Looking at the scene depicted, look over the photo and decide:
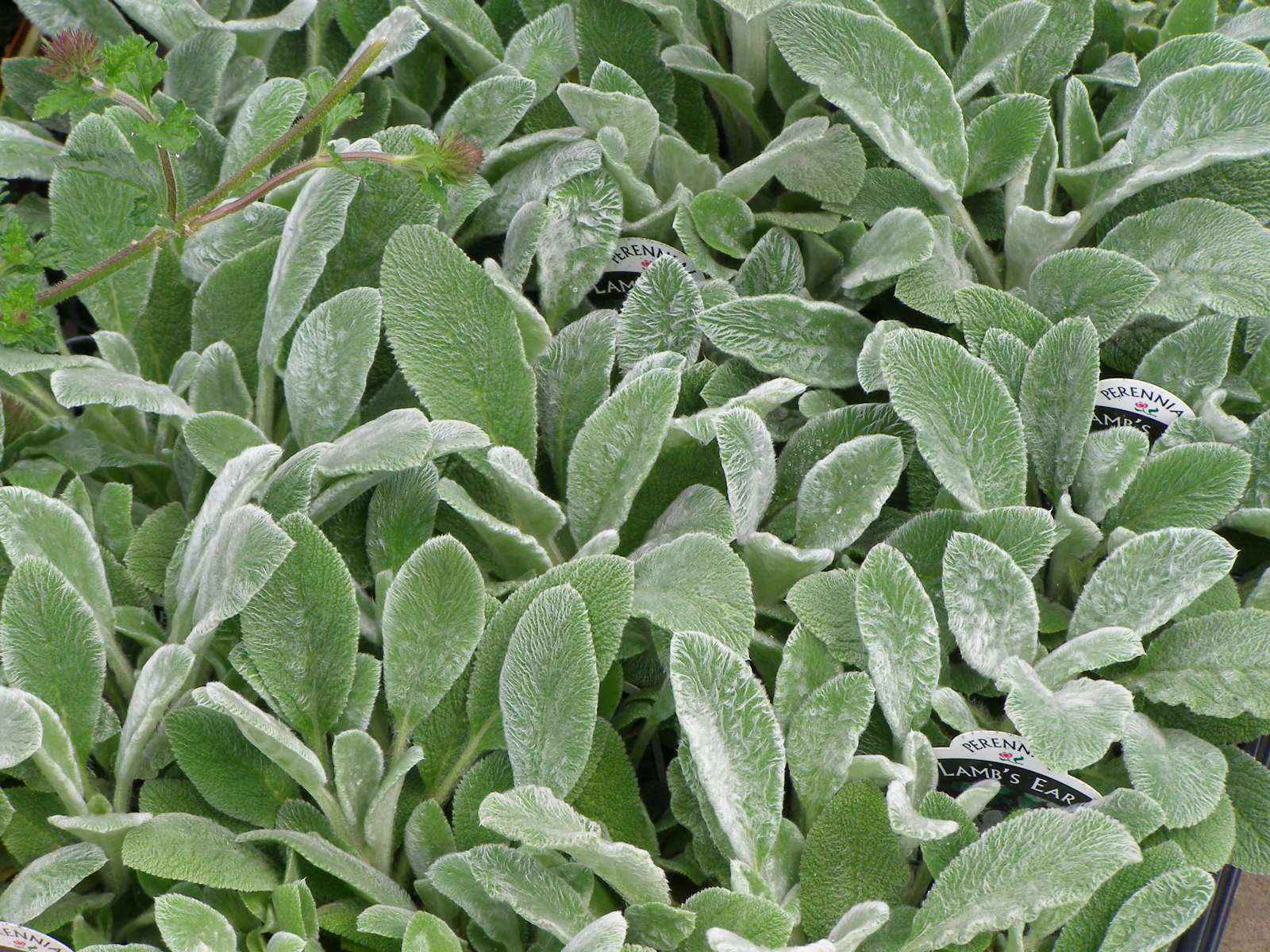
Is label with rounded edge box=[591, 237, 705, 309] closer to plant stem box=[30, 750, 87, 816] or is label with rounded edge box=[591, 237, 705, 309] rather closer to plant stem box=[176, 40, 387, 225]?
plant stem box=[176, 40, 387, 225]

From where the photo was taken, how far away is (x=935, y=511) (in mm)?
844

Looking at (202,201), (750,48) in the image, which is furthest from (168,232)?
(750,48)

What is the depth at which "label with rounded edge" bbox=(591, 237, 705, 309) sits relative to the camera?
1.03 m

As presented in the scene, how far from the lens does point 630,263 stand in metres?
1.04

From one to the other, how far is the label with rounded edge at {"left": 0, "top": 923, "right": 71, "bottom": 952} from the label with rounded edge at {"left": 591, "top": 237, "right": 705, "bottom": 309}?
23.7 inches

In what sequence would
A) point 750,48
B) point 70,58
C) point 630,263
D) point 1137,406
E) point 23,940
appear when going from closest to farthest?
1. point 23,940
2. point 70,58
3. point 1137,406
4. point 630,263
5. point 750,48

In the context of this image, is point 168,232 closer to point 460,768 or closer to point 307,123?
point 307,123

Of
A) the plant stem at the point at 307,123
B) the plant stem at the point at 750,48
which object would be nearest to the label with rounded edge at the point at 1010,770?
the plant stem at the point at 307,123

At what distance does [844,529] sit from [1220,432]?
1.00ft

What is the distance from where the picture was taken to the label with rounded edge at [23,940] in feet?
2.11

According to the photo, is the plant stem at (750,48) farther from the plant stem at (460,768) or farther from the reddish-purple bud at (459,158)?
the plant stem at (460,768)

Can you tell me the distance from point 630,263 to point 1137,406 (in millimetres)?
411

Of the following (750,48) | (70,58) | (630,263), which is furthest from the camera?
(750,48)

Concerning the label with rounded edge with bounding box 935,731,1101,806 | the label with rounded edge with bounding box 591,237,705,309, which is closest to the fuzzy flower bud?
the label with rounded edge with bounding box 591,237,705,309
